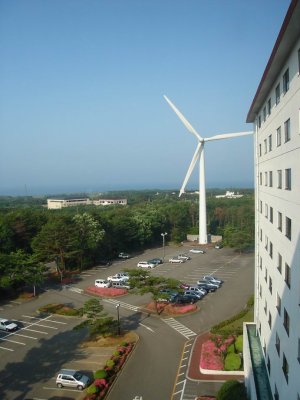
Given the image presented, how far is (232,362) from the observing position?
21.8 m

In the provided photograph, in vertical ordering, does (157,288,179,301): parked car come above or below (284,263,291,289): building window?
below

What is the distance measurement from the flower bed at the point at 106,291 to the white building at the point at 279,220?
20043mm

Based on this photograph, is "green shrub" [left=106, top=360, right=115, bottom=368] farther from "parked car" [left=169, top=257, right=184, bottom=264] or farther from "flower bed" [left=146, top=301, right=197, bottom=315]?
"parked car" [left=169, top=257, right=184, bottom=264]

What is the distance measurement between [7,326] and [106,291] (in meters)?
11.8

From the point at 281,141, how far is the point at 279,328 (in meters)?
7.13

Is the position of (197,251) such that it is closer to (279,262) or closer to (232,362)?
(232,362)

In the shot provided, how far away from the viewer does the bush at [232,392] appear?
54.3 ft

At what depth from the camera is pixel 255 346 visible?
1936 centimetres

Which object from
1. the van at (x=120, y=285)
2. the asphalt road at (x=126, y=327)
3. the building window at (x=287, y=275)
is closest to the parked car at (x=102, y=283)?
the van at (x=120, y=285)

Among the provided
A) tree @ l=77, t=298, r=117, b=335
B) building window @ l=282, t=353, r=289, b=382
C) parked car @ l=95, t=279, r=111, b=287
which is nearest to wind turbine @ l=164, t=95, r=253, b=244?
parked car @ l=95, t=279, r=111, b=287

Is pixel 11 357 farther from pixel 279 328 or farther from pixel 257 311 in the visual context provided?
pixel 279 328

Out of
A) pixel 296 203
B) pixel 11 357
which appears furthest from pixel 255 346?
pixel 11 357

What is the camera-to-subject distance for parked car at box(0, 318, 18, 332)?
1138 inches

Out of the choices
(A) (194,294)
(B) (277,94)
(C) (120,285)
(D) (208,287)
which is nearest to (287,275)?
(B) (277,94)
